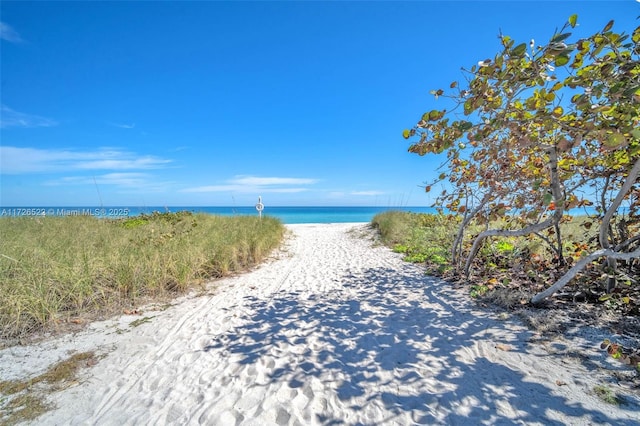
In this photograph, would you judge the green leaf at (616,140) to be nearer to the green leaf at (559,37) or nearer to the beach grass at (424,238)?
the green leaf at (559,37)

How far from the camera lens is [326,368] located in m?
2.64

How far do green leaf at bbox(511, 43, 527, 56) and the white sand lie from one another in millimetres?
2840

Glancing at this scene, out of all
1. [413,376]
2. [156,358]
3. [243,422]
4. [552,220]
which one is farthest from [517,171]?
[156,358]

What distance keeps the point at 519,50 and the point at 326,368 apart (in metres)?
3.35

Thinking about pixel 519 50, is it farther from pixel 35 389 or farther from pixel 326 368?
pixel 35 389

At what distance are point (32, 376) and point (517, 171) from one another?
6.71 meters

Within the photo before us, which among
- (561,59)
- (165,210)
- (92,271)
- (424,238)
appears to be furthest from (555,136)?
(165,210)

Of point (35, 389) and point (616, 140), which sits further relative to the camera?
point (35, 389)

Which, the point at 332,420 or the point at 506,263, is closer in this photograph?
the point at 332,420

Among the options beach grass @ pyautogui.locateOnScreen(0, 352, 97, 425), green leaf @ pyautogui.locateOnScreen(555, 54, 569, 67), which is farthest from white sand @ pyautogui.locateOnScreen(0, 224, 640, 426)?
green leaf @ pyautogui.locateOnScreen(555, 54, 569, 67)

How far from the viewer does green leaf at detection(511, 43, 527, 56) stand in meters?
2.20

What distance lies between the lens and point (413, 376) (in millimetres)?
2500

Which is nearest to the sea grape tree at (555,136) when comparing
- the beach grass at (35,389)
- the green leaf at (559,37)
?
the green leaf at (559,37)

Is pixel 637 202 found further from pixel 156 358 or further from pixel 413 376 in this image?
pixel 156 358
